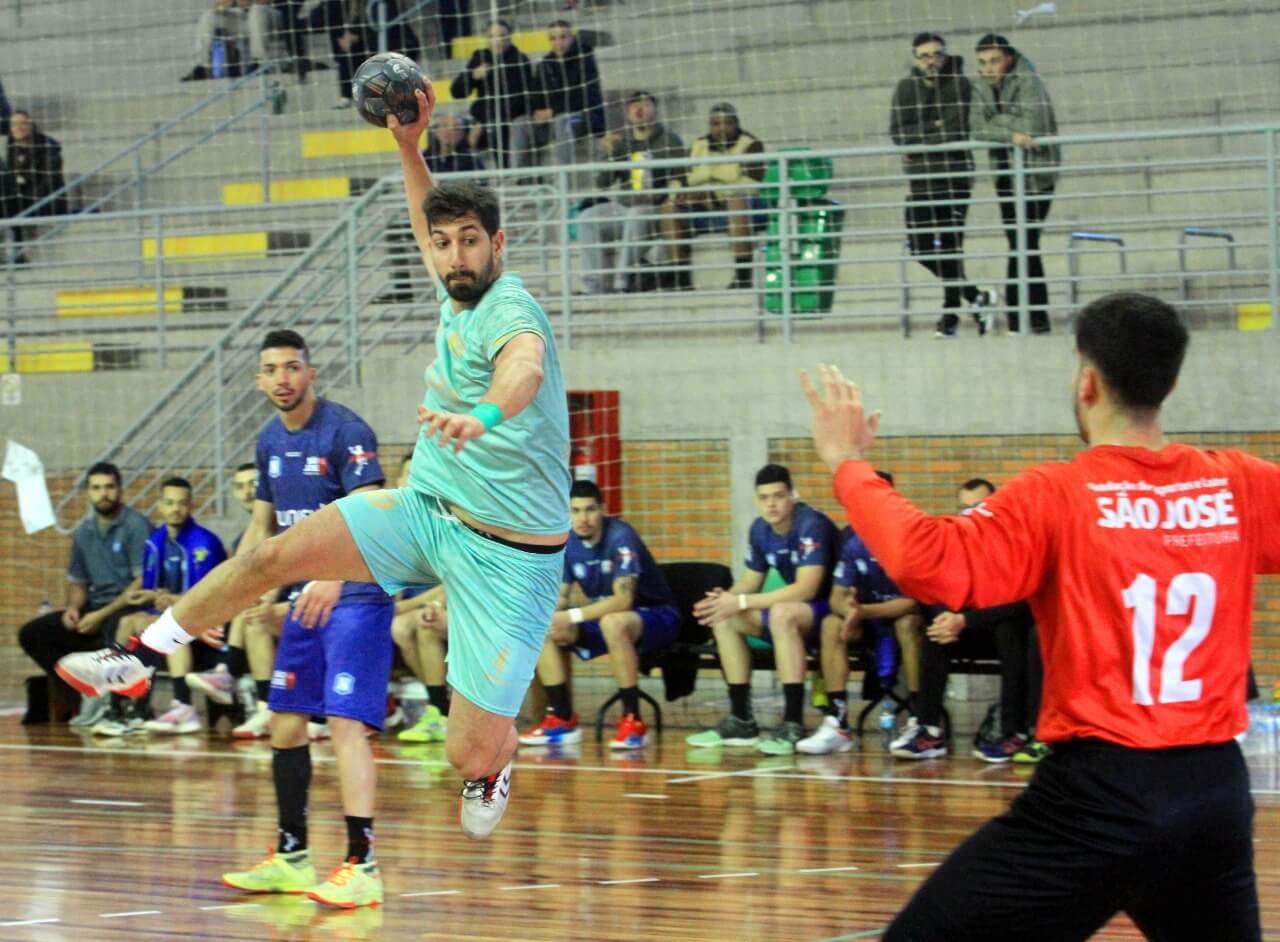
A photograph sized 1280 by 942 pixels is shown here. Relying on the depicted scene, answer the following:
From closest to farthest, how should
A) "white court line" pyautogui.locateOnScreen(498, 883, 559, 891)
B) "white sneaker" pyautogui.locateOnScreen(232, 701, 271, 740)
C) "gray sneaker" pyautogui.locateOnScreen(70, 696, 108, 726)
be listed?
"white court line" pyautogui.locateOnScreen(498, 883, 559, 891)
"white sneaker" pyautogui.locateOnScreen(232, 701, 271, 740)
"gray sneaker" pyautogui.locateOnScreen(70, 696, 108, 726)

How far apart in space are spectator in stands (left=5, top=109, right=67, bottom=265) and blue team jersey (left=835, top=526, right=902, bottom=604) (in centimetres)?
824

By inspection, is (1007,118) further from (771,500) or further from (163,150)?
(163,150)

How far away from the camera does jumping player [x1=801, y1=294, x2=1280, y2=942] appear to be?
2.90m

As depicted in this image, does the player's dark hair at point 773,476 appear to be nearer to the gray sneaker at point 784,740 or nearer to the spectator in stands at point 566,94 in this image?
the gray sneaker at point 784,740

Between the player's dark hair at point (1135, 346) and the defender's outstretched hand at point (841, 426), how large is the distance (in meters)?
0.41

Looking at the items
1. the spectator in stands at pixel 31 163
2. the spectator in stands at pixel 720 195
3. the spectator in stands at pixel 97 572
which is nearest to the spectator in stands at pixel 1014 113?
the spectator in stands at pixel 720 195

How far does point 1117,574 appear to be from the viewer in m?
2.98

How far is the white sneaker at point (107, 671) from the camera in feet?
16.6

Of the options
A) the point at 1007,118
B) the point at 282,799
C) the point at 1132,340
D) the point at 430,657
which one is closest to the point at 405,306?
→ the point at 430,657

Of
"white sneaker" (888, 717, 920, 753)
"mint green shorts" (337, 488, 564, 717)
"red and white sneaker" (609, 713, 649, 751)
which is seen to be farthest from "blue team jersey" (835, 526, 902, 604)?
"mint green shorts" (337, 488, 564, 717)

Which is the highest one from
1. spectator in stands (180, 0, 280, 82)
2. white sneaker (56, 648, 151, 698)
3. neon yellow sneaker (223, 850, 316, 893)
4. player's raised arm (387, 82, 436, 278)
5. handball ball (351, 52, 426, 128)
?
spectator in stands (180, 0, 280, 82)

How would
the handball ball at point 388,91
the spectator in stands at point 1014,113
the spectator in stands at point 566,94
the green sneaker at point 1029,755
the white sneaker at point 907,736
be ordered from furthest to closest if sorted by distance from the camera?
the spectator in stands at point 566,94 < the spectator in stands at point 1014,113 < the white sneaker at point 907,736 < the green sneaker at point 1029,755 < the handball ball at point 388,91

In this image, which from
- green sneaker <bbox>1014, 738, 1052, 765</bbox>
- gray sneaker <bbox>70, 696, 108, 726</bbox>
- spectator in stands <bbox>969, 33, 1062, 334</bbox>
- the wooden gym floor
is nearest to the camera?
the wooden gym floor

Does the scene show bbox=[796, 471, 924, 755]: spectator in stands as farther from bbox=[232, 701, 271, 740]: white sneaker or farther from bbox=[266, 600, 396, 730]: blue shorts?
bbox=[266, 600, 396, 730]: blue shorts
